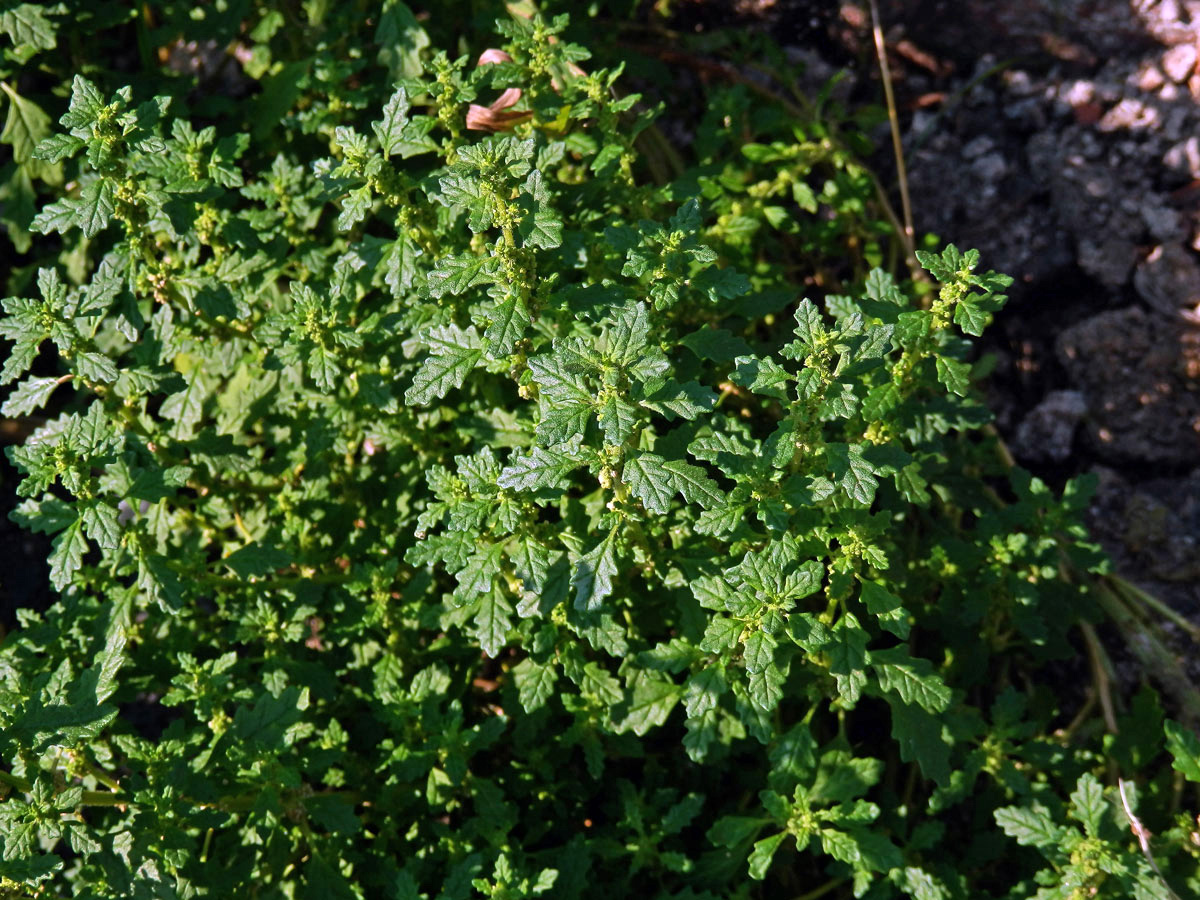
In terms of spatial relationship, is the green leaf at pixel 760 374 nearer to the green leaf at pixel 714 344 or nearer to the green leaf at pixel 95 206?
the green leaf at pixel 714 344

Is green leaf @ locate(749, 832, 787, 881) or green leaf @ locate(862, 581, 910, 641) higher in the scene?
green leaf @ locate(862, 581, 910, 641)

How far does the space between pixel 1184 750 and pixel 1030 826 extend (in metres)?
0.52

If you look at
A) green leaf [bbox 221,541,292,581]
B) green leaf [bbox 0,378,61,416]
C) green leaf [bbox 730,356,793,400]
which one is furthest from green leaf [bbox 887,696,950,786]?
green leaf [bbox 0,378,61,416]

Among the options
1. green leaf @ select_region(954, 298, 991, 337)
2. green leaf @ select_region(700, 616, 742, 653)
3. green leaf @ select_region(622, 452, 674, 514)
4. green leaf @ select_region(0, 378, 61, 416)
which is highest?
green leaf @ select_region(954, 298, 991, 337)

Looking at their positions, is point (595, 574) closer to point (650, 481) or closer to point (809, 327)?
point (650, 481)

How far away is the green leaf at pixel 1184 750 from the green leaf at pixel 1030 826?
419 millimetres

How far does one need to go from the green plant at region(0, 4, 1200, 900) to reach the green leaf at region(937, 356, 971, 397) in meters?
0.03

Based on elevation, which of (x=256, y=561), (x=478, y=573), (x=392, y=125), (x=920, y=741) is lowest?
(x=920, y=741)

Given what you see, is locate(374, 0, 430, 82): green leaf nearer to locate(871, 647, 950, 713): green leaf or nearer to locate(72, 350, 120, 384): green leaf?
locate(72, 350, 120, 384): green leaf

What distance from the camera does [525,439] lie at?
306cm

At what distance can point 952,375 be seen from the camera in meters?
2.74

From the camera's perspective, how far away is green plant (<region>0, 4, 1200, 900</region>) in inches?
105

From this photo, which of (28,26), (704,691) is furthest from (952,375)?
(28,26)

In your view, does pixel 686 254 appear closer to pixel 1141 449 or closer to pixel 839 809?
pixel 839 809
